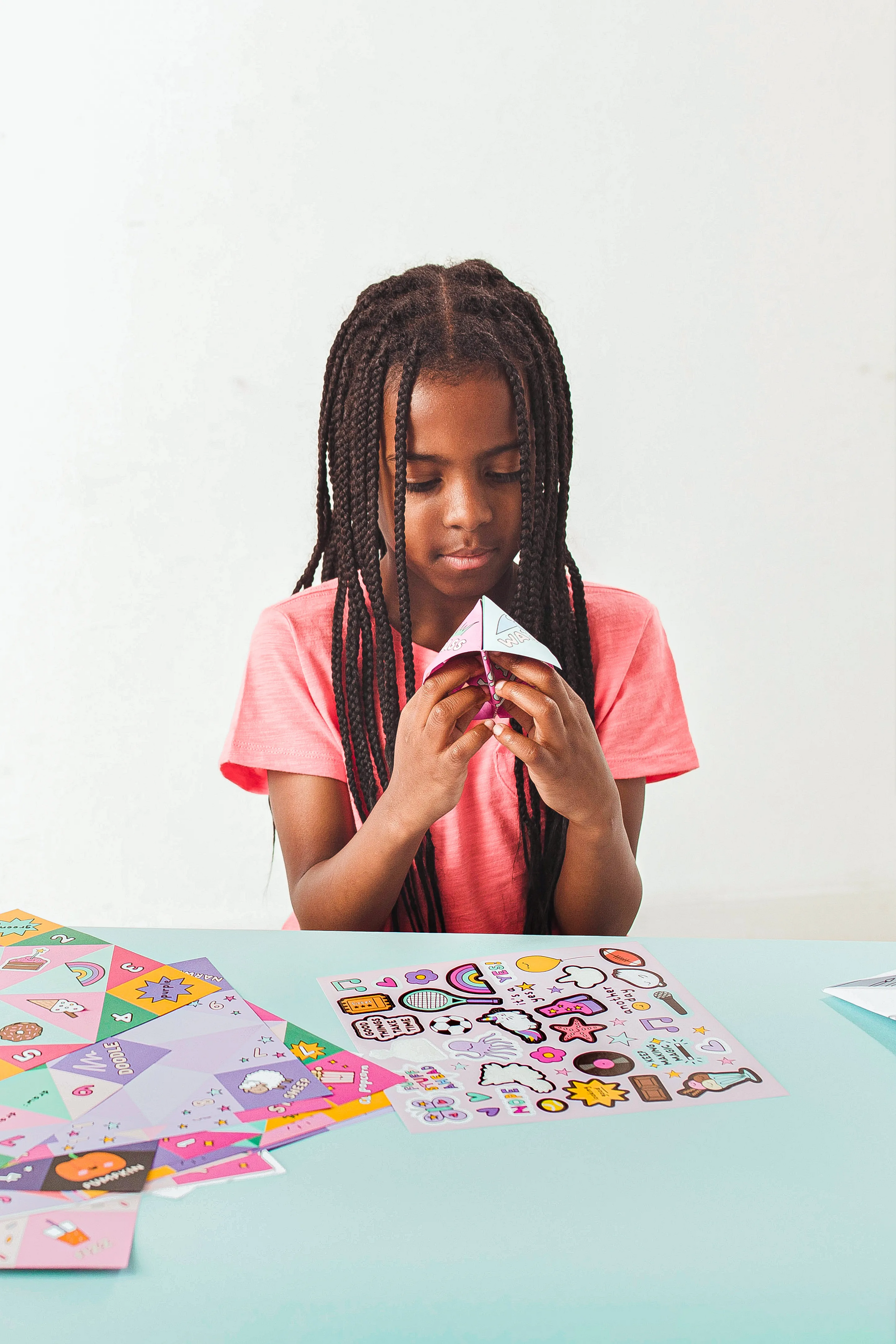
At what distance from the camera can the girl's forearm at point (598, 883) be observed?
36.0 inches

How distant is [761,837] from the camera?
1.95 m

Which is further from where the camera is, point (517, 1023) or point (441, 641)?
point (441, 641)

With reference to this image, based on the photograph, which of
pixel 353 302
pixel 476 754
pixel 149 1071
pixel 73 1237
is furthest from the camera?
pixel 353 302

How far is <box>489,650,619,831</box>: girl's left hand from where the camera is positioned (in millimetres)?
781

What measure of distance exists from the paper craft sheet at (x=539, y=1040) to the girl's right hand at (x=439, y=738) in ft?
0.48

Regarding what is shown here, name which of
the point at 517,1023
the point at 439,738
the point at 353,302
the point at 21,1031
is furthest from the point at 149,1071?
the point at 353,302

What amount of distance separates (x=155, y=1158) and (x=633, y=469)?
1.49 metres

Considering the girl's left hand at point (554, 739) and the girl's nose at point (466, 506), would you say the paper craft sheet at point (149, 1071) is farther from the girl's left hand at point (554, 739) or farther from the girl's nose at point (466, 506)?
the girl's nose at point (466, 506)

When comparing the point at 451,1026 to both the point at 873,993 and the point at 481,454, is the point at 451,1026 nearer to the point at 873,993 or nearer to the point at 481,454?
the point at 873,993

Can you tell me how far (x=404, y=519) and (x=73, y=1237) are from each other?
2.07 ft

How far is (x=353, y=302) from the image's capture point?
1.75 m

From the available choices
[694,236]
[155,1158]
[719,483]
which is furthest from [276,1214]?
[694,236]

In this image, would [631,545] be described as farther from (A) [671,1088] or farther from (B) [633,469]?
(A) [671,1088]

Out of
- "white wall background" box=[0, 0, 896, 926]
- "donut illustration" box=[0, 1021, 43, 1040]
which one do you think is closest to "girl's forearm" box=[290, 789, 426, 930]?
"donut illustration" box=[0, 1021, 43, 1040]
